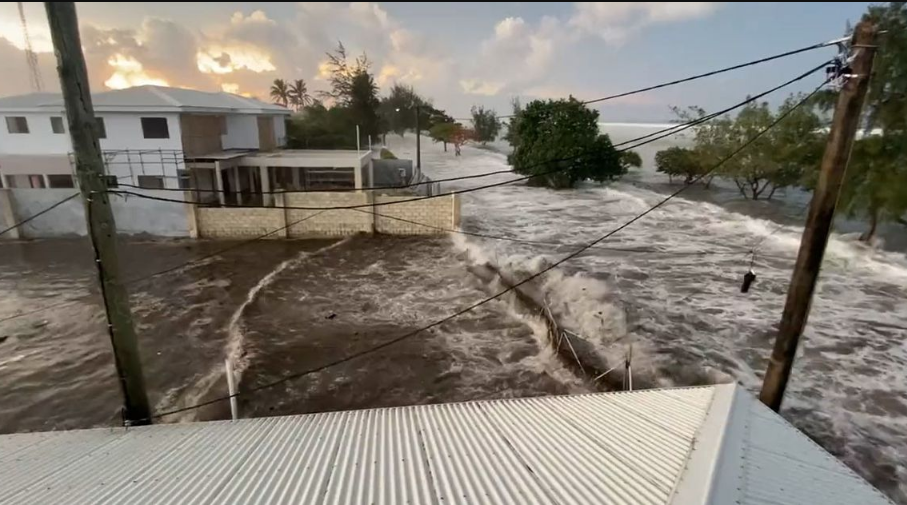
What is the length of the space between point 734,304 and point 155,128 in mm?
21698

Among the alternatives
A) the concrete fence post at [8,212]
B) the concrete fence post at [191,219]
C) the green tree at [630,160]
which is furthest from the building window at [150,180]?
the green tree at [630,160]

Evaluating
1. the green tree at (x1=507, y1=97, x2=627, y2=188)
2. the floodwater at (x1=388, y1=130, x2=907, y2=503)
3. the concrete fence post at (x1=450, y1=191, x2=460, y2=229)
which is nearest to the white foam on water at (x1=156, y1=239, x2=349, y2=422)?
the floodwater at (x1=388, y1=130, x2=907, y2=503)

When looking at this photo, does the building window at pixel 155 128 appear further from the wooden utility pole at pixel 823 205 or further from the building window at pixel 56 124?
the wooden utility pole at pixel 823 205

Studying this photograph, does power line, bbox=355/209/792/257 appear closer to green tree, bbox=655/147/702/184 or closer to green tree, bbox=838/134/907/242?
green tree, bbox=838/134/907/242

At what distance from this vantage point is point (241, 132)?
78.2 ft

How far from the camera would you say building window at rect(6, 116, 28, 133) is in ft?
63.3

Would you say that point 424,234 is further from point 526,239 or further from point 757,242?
point 757,242

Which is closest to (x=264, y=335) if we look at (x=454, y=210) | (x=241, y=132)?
(x=454, y=210)

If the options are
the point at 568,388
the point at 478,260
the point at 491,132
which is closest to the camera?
the point at 568,388

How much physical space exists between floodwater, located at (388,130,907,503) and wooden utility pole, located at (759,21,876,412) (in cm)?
277

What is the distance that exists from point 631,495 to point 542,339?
7559mm

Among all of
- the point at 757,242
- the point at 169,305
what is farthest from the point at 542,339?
the point at 757,242

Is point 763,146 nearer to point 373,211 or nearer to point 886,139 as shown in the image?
point 886,139

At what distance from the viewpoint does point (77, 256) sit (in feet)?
53.8
